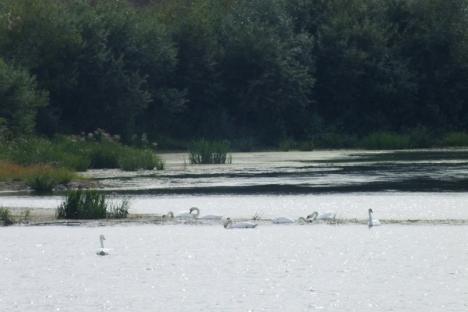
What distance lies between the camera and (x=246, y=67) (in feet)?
228

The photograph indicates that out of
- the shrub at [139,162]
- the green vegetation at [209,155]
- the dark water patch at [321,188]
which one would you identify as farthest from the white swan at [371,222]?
the green vegetation at [209,155]

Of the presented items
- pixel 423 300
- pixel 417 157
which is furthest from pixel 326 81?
pixel 423 300

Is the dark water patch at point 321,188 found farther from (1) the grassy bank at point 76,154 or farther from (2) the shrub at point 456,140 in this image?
(2) the shrub at point 456,140

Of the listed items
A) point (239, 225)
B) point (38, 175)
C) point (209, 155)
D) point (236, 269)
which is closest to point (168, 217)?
point (239, 225)

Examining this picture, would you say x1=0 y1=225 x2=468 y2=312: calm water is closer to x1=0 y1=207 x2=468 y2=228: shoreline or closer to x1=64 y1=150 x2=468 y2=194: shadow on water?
x1=0 y1=207 x2=468 y2=228: shoreline

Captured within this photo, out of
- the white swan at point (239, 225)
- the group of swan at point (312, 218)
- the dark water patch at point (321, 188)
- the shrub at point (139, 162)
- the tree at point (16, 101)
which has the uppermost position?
the tree at point (16, 101)

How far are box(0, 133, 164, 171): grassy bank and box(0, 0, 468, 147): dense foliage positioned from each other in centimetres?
698

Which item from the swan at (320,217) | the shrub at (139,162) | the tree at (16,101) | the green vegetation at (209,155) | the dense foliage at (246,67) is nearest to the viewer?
the swan at (320,217)

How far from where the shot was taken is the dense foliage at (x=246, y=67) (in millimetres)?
63094

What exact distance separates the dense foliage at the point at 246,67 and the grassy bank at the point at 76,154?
6.98 metres

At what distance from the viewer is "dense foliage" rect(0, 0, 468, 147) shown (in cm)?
6309

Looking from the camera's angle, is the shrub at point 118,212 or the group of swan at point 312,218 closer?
the group of swan at point 312,218

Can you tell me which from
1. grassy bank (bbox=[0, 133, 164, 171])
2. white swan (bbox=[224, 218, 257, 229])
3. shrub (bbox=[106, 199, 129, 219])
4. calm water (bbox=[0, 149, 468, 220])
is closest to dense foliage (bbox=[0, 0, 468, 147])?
grassy bank (bbox=[0, 133, 164, 171])

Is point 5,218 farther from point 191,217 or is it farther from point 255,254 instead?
point 255,254
